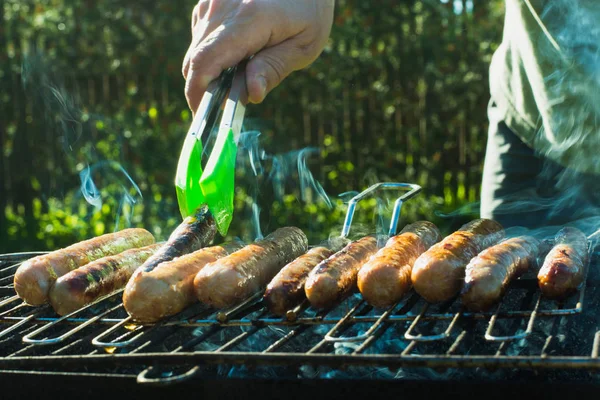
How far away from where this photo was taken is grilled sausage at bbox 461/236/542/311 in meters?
2.59

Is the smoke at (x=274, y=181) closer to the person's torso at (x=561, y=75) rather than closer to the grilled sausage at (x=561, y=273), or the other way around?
the person's torso at (x=561, y=75)

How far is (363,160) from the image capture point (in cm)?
910

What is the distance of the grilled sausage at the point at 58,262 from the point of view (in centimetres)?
303

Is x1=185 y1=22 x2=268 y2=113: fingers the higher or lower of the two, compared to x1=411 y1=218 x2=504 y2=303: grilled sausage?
higher

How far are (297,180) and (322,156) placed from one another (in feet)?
1.55

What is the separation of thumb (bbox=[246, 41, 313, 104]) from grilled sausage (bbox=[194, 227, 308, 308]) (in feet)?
2.35

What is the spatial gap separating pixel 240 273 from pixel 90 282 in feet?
1.99

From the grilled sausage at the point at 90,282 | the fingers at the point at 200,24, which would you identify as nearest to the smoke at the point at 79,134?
the fingers at the point at 200,24

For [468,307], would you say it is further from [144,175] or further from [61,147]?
[61,147]

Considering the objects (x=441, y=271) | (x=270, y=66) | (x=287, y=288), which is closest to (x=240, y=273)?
(x=287, y=288)

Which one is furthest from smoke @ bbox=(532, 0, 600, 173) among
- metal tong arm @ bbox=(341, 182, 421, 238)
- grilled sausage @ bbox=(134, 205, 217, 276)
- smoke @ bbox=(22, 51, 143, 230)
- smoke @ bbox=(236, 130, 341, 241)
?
smoke @ bbox=(22, 51, 143, 230)

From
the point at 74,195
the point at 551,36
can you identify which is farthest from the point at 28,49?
the point at 551,36

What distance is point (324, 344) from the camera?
2410 mm

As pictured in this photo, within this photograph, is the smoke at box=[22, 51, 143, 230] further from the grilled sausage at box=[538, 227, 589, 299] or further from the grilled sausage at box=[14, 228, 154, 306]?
the grilled sausage at box=[538, 227, 589, 299]
